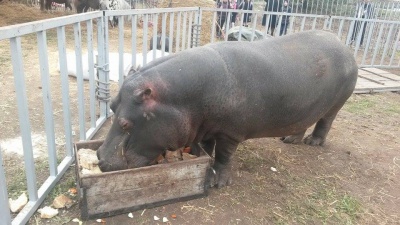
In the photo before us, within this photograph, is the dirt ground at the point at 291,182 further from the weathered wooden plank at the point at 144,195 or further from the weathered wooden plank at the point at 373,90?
the weathered wooden plank at the point at 373,90

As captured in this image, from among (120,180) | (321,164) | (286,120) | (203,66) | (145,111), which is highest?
(203,66)

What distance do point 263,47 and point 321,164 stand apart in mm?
1539

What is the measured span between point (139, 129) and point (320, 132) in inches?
98.7

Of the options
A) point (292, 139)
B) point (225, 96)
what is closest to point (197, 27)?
point (292, 139)

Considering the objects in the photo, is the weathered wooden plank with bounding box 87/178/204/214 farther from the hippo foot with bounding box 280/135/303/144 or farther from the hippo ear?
the hippo foot with bounding box 280/135/303/144

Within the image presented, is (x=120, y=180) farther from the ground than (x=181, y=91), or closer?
closer

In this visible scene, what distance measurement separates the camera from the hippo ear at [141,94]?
7.74ft

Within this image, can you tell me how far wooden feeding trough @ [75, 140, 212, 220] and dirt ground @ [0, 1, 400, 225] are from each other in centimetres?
7

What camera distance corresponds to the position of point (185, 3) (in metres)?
10.2

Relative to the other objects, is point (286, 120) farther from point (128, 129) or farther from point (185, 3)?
point (185, 3)

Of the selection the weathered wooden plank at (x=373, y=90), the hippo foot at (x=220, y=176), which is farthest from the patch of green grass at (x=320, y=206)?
A: the weathered wooden plank at (x=373, y=90)

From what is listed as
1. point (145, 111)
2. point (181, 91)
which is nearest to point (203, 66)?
point (181, 91)

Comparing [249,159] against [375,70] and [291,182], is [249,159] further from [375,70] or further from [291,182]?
[375,70]

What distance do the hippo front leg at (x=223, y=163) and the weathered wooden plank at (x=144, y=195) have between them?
29 centimetres
